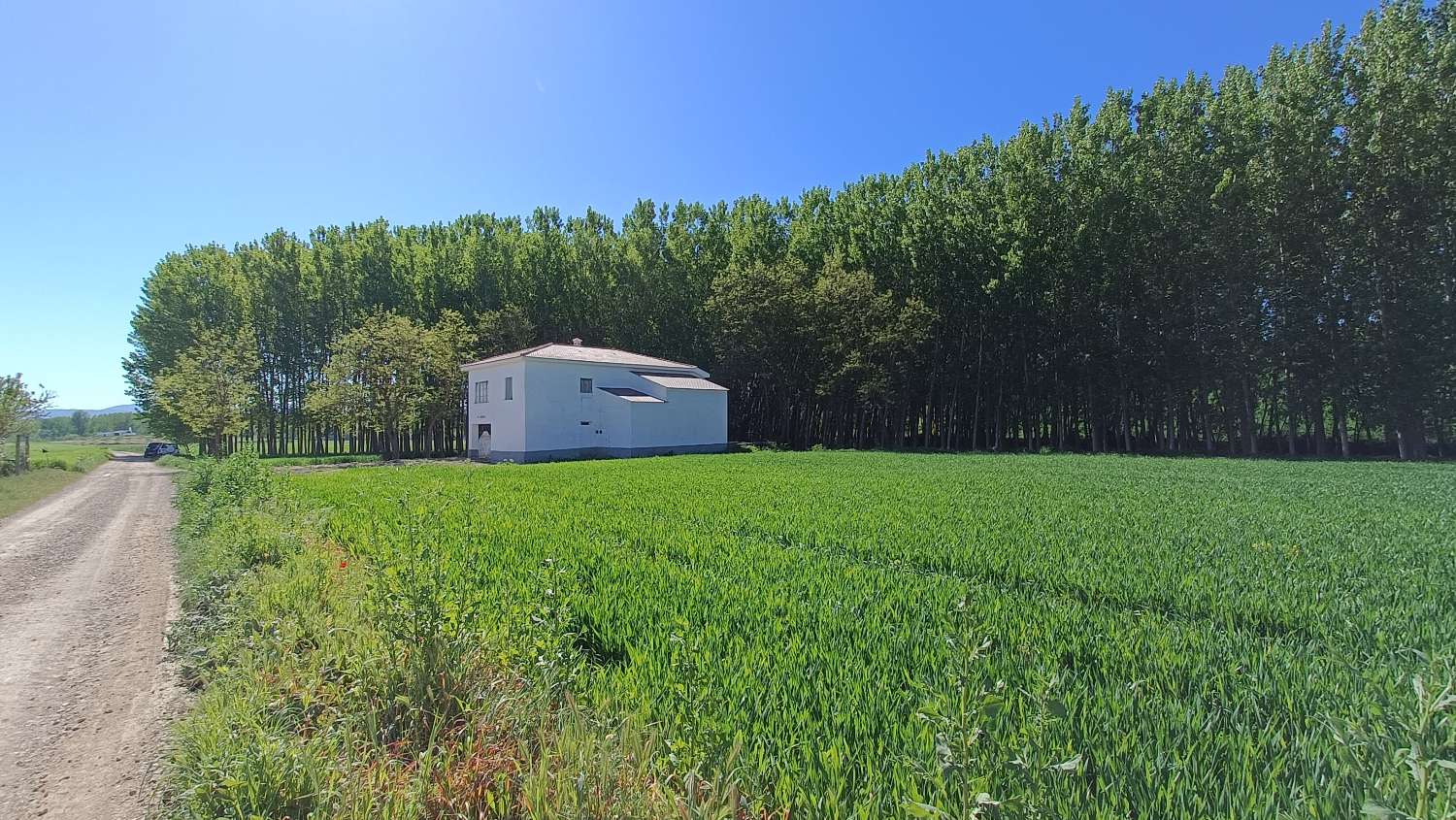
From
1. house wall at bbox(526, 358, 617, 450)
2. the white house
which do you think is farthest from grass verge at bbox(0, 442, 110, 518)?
house wall at bbox(526, 358, 617, 450)

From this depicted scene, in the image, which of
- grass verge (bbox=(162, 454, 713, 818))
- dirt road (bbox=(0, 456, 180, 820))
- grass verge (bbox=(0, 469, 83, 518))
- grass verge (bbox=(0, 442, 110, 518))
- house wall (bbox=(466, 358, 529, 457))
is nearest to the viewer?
grass verge (bbox=(162, 454, 713, 818))

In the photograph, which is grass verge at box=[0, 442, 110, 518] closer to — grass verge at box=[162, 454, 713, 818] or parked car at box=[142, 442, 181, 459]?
parked car at box=[142, 442, 181, 459]

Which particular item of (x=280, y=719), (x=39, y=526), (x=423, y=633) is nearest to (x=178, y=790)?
(x=280, y=719)

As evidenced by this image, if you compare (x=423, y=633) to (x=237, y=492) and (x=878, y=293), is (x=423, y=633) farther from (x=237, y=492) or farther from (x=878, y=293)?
(x=878, y=293)

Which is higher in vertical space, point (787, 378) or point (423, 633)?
point (787, 378)

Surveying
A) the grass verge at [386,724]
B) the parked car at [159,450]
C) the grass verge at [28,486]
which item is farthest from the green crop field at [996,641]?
the parked car at [159,450]

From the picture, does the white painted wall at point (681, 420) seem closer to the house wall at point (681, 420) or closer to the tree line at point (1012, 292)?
the house wall at point (681, 420)

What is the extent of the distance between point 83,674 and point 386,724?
11.3 feet

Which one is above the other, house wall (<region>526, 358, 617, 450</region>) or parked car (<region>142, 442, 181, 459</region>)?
house wall (<region>526, 358, 617, 450</region>)

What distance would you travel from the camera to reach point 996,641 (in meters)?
4.02

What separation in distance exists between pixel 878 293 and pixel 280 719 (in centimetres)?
3675

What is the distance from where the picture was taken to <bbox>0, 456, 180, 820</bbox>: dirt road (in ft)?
11.0

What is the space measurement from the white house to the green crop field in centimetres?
1948

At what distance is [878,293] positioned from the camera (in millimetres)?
37188
